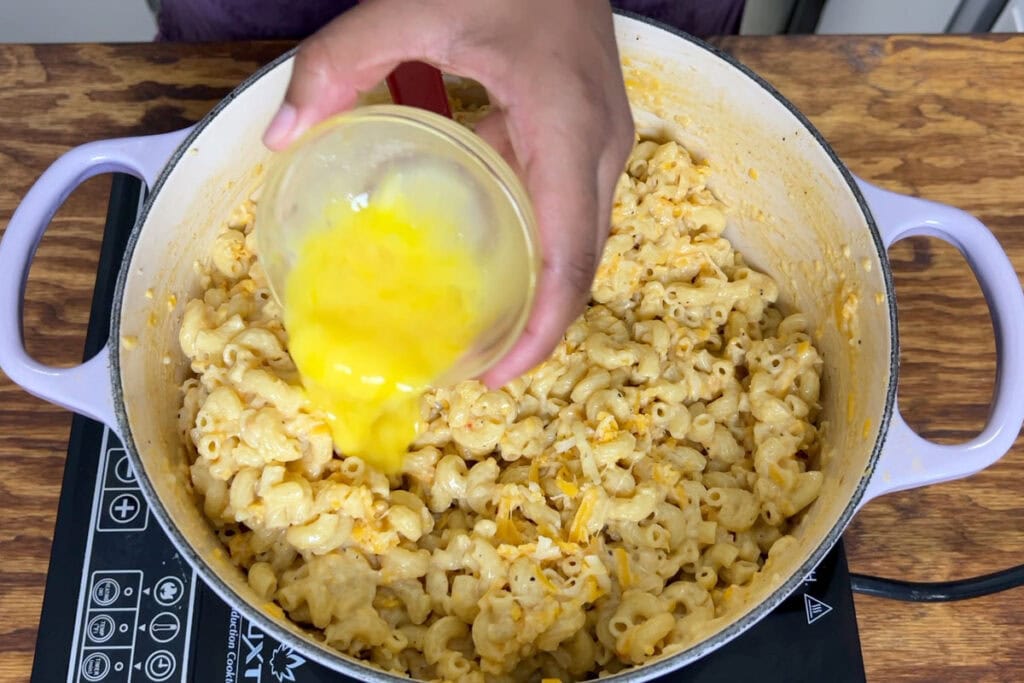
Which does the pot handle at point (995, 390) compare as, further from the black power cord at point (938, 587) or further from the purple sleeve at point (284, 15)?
the purple sleeve at point (284, 15)

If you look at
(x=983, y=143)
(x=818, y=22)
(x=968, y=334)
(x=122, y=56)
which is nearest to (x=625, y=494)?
(x=968, y=334)

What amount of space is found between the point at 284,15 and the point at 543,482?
667mm

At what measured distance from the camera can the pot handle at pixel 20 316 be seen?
763 millimetres

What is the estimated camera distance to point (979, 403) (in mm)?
999

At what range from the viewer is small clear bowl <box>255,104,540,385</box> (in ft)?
2.37

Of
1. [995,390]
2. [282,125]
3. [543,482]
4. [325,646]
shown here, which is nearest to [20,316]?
[282,125]

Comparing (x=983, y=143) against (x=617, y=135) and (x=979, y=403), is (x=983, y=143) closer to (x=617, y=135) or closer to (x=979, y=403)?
(x=979, y=403)

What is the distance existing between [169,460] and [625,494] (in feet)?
1.43

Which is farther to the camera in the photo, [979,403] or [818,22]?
[818,22]

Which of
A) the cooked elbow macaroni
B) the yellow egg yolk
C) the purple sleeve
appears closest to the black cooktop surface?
the cooked elbow macaroni

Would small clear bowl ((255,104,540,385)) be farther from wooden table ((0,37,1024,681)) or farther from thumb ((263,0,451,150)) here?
wooden table ((0,37,1024,681))

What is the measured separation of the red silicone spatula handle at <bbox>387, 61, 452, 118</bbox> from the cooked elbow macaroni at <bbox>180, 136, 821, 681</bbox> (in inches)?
9.1

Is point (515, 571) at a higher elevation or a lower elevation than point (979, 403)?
lower

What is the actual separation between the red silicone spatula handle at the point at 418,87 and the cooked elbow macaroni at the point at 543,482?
0.76 feet
